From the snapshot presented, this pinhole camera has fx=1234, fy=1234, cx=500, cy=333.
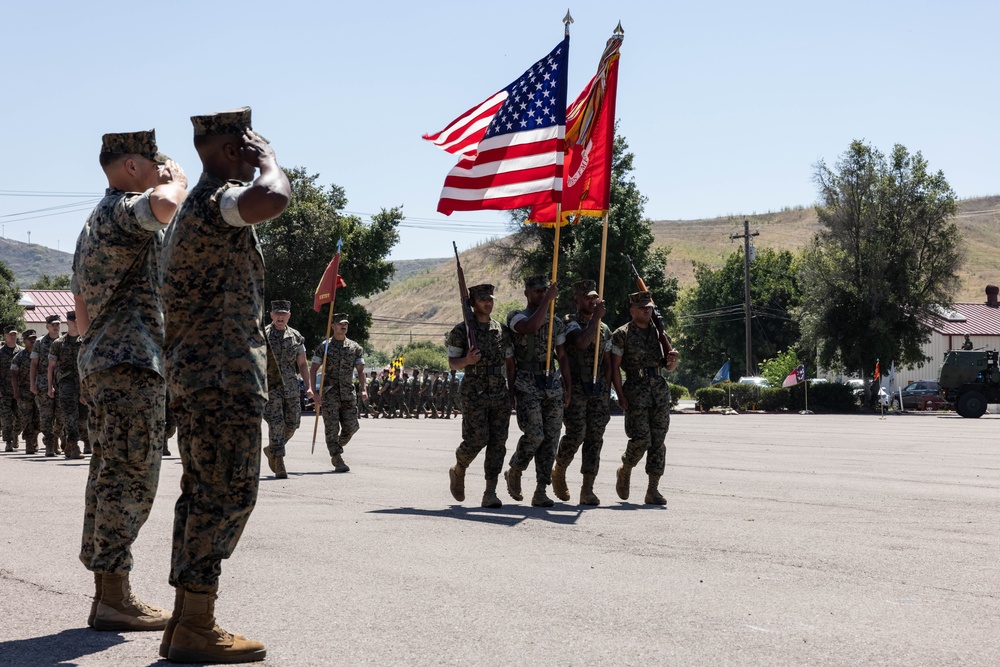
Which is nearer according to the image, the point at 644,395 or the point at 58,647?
the point at 58,647

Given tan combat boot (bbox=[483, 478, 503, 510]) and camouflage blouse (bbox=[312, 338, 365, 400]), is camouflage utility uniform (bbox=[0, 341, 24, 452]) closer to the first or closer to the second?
camouflage blouse (bbox=[312, 338, 365, 400])

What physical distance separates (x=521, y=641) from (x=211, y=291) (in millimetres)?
1936

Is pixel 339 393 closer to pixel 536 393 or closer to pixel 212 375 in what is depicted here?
pixel 536 393

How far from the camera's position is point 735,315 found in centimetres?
9456

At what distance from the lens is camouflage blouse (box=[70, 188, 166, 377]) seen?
5449 mm

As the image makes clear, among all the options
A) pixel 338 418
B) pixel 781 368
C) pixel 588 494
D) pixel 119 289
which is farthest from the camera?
pixel 781 368

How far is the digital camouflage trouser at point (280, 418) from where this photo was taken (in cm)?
1391

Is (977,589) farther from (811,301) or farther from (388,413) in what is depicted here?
(811,301)

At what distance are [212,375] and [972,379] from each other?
131ft

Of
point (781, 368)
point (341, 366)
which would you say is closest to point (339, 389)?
point (341, 366)

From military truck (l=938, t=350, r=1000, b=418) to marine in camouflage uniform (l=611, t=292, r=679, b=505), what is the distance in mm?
32742

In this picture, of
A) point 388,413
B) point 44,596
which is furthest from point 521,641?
point 388,413

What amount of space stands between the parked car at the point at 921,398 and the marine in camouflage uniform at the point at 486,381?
48396 millimetres

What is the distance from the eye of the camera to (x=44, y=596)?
6.18 metres
